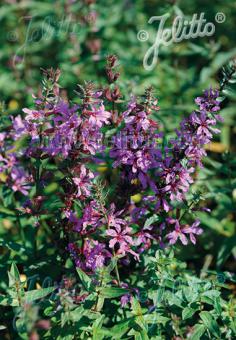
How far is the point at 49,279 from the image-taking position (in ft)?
7.86

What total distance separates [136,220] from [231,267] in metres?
1.04

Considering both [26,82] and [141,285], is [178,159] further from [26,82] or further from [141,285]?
[26,82]

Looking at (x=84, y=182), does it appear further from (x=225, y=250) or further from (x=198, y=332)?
(x=225, y=250)
